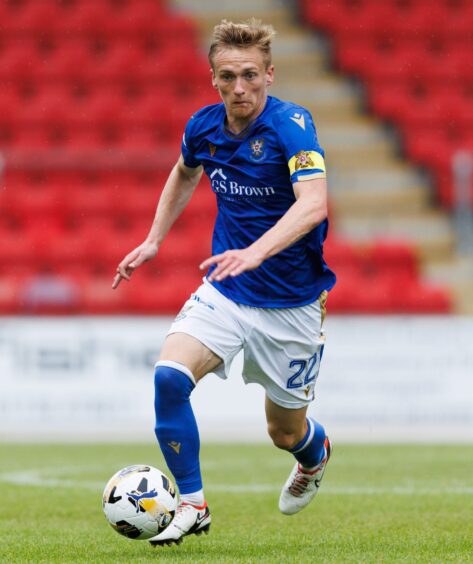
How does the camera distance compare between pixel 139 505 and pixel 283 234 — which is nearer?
pixel 283 234

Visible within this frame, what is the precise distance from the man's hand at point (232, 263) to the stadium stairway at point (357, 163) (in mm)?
9049

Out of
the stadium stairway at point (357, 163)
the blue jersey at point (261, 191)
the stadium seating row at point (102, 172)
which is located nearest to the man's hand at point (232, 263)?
the blue jersey at point (261, 191)

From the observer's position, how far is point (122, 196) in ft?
49.3

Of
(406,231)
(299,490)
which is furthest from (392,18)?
(299,490)

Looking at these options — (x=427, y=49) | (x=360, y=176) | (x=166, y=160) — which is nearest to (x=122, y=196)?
(x=166, y=160)

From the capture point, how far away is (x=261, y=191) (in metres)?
5.35

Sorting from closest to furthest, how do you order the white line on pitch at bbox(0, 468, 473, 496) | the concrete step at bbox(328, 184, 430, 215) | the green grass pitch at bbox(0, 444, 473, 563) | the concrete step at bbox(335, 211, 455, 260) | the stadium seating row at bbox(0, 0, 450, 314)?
the green grass pitch at bbox(0, 444, 473, 563) → the white line on pitch at bbox(0, 468, 473, 496) → the stadium seating row at bbox(0, 0, 450, 314) → the concrete step at bbox(335, 211, 455, 260) → the concrete step at bbox(328, 184, 430, 215)

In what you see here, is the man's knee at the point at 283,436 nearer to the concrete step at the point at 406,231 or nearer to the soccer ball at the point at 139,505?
the soccer ball at the point at 139,505

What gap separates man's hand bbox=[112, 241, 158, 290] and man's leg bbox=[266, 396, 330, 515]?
963mm

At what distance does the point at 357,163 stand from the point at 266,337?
11314 millimetres

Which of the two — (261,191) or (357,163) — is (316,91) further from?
(261,191)

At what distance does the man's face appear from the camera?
5102 millimetres

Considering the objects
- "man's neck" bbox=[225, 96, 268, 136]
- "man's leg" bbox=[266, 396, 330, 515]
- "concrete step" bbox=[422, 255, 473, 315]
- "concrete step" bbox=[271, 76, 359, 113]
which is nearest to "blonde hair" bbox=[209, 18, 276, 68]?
"man's neck" bbox=[225, 96, 268, 136]

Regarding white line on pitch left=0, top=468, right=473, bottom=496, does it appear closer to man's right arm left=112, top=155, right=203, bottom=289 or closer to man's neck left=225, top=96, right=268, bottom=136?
man's right arm left=112, top=155, right=203, bottom=289
